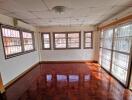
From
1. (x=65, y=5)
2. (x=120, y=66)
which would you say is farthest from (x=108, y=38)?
(x=65, y=5)

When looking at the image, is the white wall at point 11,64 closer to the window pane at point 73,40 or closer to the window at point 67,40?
the window at point 67,40

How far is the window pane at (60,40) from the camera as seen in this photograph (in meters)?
6.32

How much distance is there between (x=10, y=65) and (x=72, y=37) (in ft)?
12.9

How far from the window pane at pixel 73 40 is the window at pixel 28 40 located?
88.6 inches

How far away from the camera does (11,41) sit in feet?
12.2

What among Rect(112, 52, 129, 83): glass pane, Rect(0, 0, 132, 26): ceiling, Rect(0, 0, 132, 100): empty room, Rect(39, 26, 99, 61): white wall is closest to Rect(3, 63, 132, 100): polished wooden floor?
Rect(0, 0, 132, 100): empty room

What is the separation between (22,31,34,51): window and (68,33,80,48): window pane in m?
2.25

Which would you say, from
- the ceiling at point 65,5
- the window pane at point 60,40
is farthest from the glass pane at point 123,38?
the window pane at point 60,40

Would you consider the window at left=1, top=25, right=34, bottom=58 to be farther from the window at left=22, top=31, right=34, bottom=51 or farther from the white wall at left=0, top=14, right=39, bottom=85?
the white wall at left=0, top=14, right=39, bottom=85

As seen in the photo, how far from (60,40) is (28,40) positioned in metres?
1.99

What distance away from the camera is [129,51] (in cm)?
290

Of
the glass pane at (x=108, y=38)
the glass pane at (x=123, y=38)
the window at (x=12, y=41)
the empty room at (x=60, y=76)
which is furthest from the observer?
the glass pane at (x=108, y=38)

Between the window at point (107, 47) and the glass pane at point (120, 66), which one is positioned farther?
the window at point (107, 47)

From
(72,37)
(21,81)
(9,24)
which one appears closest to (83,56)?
(72,37)
